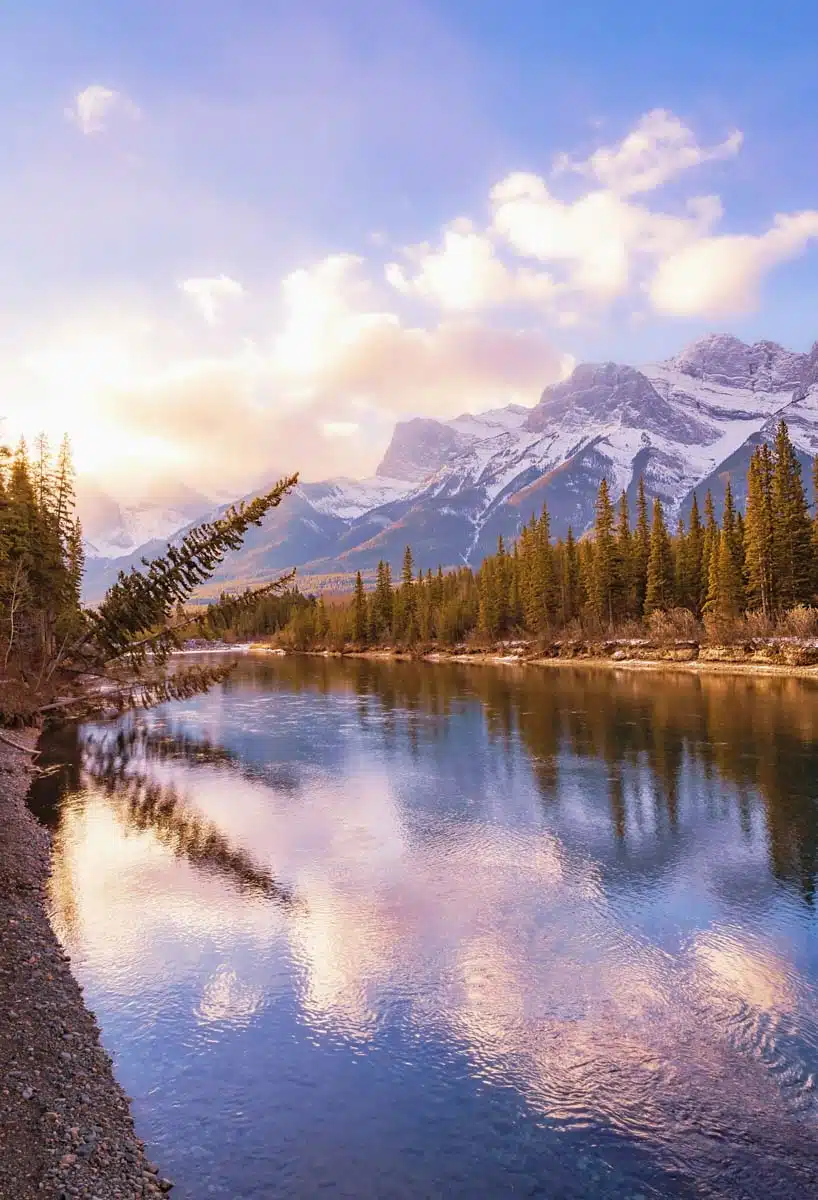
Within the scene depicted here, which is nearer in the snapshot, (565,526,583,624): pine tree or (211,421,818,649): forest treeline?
(211,421,818,649): forest treeline

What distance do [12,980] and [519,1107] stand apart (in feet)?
27.6

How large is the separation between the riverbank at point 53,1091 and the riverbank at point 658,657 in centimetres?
6563

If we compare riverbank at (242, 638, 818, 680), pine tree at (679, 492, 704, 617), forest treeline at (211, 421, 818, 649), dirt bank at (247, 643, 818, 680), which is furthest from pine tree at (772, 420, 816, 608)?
pine tree at (679, 492, 704, 617)

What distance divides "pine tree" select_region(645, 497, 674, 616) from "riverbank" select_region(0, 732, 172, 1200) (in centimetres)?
8997

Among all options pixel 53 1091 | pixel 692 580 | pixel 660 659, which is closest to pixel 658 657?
pixel 660 659

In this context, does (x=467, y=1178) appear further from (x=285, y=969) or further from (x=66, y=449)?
(x=66, y=449)

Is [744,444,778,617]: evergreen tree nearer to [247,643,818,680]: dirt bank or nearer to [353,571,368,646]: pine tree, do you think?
[247,643,818,680]: dirt bank

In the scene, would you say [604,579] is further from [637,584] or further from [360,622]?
[360,622]

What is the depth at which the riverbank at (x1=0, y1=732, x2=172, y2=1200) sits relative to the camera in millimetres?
7691

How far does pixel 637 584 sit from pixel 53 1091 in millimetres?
100221

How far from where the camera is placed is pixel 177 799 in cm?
2902

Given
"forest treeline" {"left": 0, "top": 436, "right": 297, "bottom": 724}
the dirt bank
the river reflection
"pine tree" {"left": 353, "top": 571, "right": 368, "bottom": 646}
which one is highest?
"pine tree" {"left": 353, "top": 571, "right": 368, "bottom": 646}

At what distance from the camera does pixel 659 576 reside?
9594 cm

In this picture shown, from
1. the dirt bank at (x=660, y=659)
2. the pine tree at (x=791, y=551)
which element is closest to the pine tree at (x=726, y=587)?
the pine tree at (x=791, y=551)
